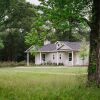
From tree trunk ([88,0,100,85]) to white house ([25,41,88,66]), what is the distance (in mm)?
46305

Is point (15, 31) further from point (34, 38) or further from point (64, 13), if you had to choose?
point (64, 13)

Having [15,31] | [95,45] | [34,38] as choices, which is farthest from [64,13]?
[15,31]

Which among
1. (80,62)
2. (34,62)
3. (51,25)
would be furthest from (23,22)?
(51,25)

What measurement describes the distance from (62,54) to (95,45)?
5045 centimetres

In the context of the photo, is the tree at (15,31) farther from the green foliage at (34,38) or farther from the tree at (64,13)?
the tree at (64,13)

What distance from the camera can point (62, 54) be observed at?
6756 cm

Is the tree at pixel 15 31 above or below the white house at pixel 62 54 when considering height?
above

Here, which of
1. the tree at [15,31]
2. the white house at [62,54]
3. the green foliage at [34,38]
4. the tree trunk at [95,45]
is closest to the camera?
the tree trunk at [95,45]

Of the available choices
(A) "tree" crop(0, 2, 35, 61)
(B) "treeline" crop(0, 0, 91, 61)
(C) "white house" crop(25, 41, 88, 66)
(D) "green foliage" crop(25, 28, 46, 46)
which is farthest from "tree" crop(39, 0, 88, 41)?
(A) "tree" crop(0, 2, 35, 61)

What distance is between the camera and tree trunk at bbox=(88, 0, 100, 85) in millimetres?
16580

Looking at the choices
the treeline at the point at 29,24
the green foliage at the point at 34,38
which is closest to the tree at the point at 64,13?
the treeline at the point at 29,24

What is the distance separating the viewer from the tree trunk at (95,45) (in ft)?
54.4

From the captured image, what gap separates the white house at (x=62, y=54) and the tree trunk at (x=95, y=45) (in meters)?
46.3

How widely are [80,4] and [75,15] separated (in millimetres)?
551
